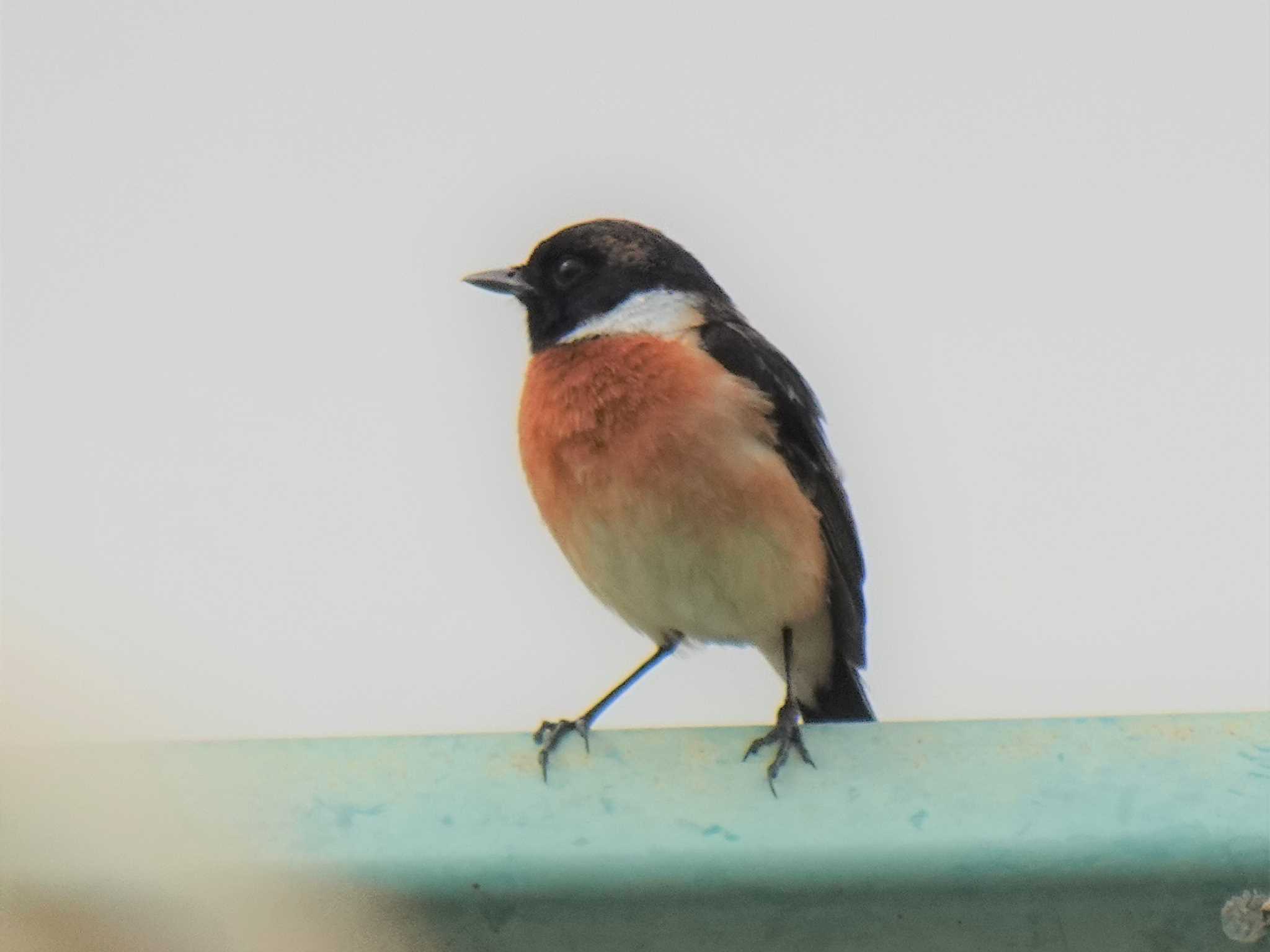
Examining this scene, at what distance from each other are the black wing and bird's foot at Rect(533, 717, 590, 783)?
109 centimetres

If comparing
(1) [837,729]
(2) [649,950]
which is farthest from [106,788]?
(1) [837,729]

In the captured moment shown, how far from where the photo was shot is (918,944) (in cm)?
201

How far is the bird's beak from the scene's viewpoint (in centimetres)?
417

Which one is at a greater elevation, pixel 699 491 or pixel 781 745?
pixel 699 491

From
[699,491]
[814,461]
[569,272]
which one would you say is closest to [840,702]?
[814,461]

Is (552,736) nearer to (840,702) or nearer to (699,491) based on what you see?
(699,491)

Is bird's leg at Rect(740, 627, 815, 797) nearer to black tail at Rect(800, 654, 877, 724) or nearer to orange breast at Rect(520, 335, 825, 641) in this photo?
orange breast at Rect(520, 335, 825, 641)

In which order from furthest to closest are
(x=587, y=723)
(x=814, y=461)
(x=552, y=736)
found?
1. (x=814, y=461)
2. (x=587, y=723)
3. (x=552, y=736)

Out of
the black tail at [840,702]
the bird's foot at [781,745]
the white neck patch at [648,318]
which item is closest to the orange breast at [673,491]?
the white neck patch at [648,318]

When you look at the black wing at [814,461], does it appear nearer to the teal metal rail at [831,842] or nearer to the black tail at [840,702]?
the black tail at [840,702]

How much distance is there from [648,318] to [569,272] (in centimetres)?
35

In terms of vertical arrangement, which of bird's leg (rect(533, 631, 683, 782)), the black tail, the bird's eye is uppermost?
the bird's eye

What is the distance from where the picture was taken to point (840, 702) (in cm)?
390

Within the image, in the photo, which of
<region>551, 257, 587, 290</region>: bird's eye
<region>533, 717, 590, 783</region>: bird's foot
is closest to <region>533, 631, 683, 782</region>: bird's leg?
<region>533, 717, 590, 783</region>: bird's foot
